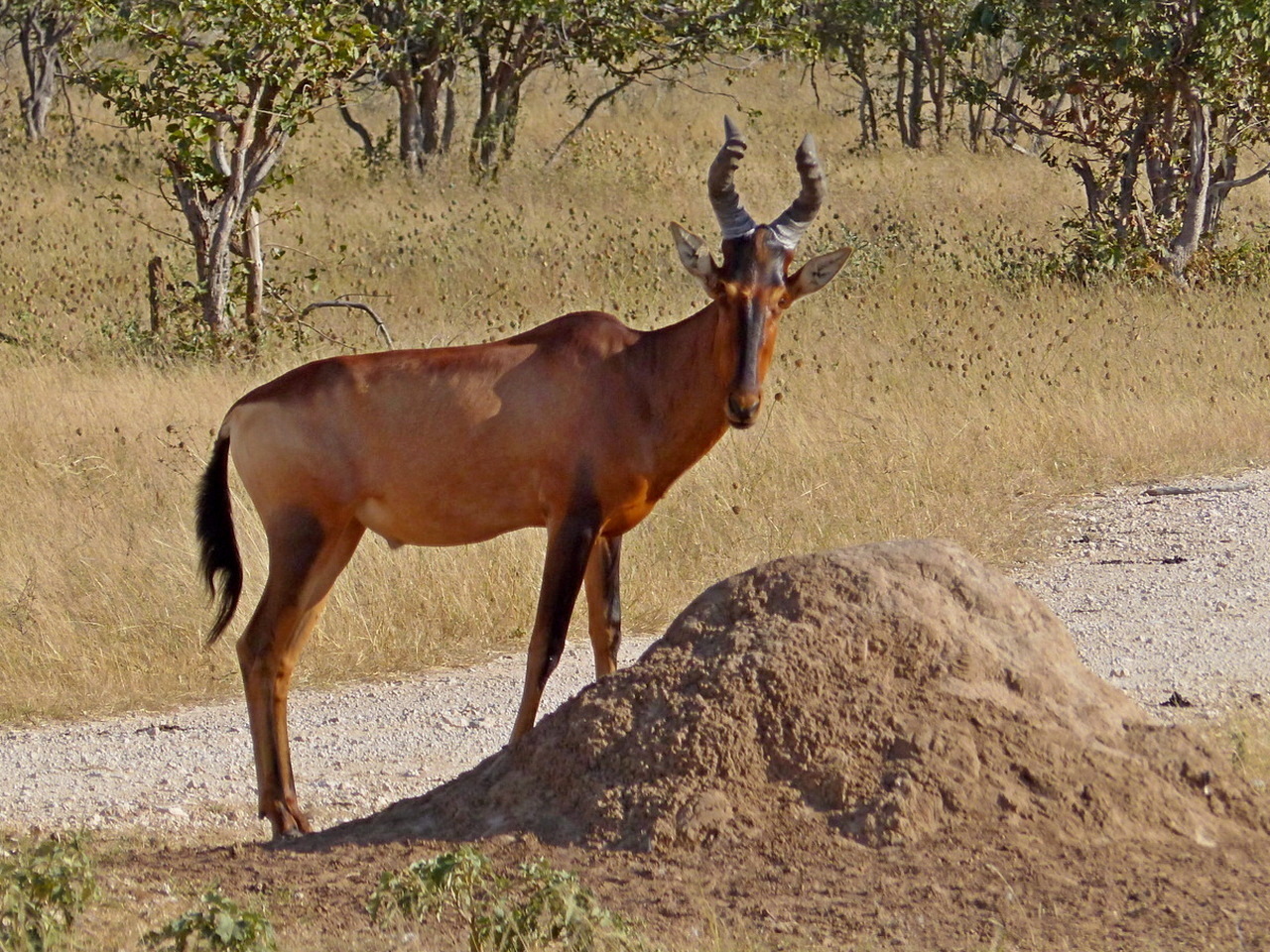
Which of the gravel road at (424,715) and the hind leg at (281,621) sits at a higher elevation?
the hind leg at (281,621)

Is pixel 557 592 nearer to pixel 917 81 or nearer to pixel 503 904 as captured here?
pixel 503 904

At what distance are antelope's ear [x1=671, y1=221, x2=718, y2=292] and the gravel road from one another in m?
2.22

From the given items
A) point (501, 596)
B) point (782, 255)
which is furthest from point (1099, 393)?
point (782, 255)

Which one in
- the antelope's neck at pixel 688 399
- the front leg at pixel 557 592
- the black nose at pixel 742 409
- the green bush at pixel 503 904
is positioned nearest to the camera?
the green bush at pixel 503 904

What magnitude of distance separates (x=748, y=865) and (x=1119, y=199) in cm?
1487

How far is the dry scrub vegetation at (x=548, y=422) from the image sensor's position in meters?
8.71

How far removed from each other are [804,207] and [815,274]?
25 centimetres

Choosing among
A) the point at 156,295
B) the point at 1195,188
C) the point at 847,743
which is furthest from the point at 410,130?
the point at 847,743

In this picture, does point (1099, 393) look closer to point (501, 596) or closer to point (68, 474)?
point (501, 596)

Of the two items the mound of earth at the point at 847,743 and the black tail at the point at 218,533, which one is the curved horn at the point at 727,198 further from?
the black tail at the point at 218,533

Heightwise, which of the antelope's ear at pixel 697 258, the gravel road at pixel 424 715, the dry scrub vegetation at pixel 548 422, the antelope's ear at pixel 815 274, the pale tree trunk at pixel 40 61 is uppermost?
the pale tree trunk at pixel 40 61

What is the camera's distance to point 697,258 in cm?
623

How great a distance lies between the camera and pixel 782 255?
20.0 feet

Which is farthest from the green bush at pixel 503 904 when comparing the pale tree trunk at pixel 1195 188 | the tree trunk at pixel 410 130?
the tree trunk at pixel 410 130
